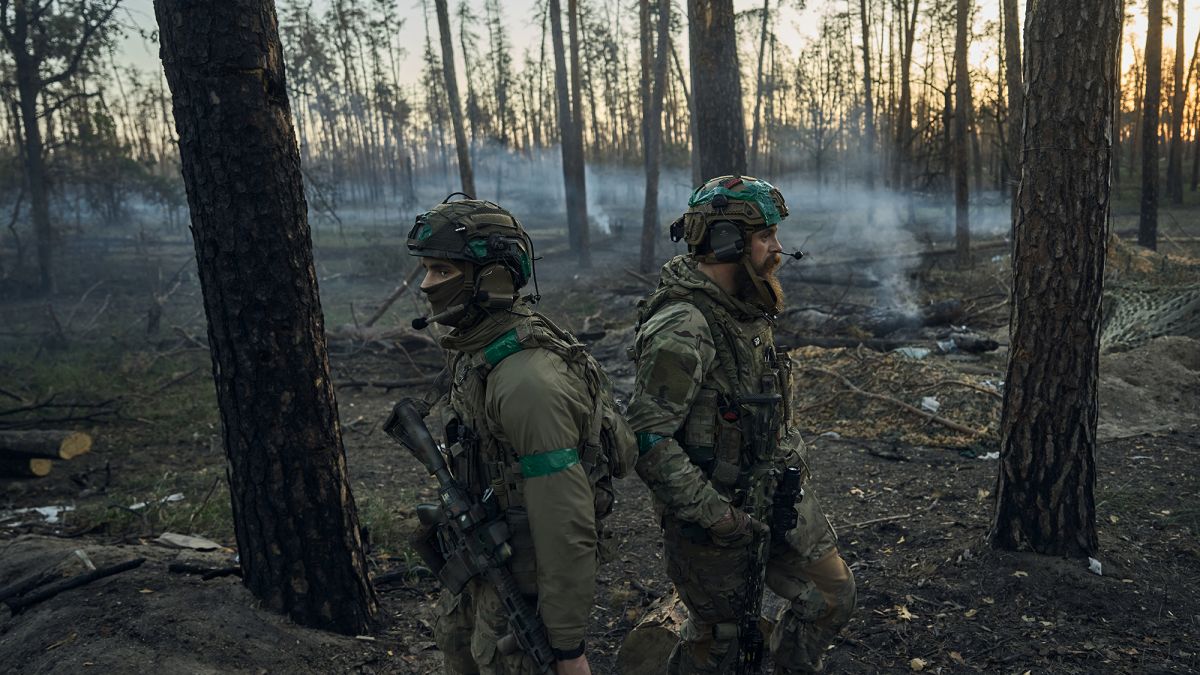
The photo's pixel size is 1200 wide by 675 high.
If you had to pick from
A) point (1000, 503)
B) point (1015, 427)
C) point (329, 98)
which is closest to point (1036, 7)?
point (1015, 427)

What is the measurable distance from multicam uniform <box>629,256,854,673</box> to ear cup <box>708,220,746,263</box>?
0.37 feet

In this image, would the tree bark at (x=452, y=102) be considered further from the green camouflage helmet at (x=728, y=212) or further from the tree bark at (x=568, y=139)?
the green camouflage helmet at (x=728, y=212)

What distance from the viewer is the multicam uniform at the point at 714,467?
2.69m

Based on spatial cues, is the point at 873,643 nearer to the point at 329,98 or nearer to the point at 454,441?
the point at 454,441

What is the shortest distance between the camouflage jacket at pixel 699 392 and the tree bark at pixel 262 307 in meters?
1.70

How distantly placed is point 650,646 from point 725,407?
1.35 metres

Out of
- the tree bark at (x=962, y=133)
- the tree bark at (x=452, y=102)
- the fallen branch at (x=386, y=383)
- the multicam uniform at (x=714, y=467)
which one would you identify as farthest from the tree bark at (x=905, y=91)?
the multicam uniform at (x=714, y=467)

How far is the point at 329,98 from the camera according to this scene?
158ft

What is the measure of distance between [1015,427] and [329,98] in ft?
165

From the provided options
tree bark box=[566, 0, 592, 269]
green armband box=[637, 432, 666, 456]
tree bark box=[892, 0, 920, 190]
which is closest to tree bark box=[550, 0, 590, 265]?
tree bark box=[566, 0, 592, 269]

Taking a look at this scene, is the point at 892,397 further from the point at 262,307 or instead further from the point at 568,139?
the point at 568,139

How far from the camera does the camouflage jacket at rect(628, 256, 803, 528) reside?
268 centimetres

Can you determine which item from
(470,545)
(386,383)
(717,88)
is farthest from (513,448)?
(386,383)

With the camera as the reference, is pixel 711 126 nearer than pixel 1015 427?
No
